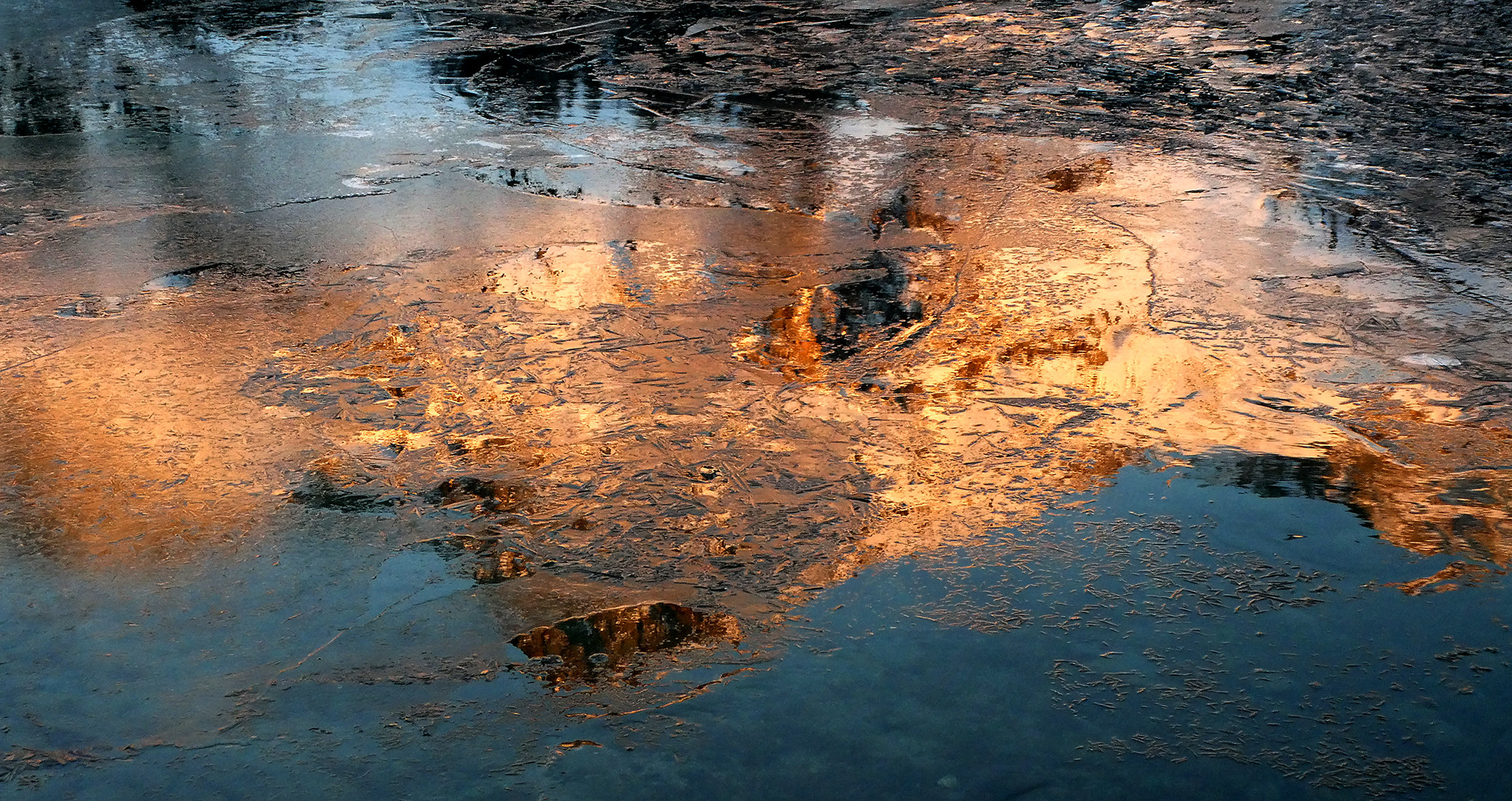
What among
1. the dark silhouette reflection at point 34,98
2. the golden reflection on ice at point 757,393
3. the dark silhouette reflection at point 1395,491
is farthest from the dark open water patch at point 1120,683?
the dark silhouette reflection at point 34,98

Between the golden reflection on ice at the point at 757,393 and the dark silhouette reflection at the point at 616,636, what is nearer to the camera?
the dark silhouette reflection at the point at 616,636

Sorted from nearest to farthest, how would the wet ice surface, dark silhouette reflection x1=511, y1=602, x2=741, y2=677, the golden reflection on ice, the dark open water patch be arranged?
the dark open water patch
the wet ice surface
dark silhouette reflection x1=511, y1=602, x2=741, y2=677
the golden reflection on ice

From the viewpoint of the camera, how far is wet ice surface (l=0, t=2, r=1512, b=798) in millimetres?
2758

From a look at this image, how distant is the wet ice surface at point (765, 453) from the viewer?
276 cm

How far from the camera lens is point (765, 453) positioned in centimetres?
391

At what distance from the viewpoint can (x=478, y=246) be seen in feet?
18.7

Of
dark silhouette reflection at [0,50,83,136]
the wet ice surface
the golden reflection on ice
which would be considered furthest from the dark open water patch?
dark silhouette reflection at [0,50,83,136]

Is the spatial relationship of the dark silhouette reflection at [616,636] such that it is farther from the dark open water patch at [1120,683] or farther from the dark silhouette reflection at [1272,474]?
the dark silhouette reflection at [1272,474]

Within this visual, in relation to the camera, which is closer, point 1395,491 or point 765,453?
point 1395,491

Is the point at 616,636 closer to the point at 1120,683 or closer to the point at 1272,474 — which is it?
the point at 1120,683

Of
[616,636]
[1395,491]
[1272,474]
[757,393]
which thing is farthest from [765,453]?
[1395,491]

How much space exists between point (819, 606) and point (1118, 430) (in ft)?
4.70

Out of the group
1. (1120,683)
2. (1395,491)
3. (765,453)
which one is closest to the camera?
(1120,683)

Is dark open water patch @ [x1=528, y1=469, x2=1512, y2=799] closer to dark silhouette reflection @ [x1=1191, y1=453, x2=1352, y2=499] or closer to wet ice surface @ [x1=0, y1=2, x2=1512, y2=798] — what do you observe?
wet ice surface @ [x1=0, y1=2, x2=1512, y2=798]
